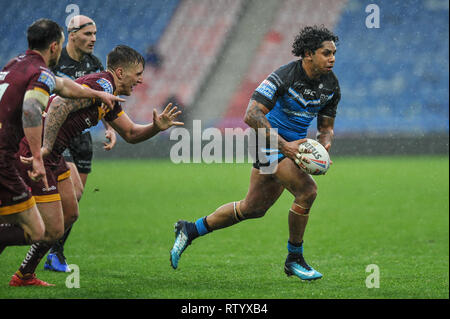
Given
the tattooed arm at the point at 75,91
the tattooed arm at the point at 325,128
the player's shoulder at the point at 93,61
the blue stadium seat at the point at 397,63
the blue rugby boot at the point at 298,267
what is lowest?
the blue rugby boot at the point at 298,267

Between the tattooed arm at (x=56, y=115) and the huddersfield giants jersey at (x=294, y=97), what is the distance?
1.59 meters

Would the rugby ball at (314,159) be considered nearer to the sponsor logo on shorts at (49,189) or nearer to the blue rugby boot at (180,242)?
the blue rugby boot at (180,242)

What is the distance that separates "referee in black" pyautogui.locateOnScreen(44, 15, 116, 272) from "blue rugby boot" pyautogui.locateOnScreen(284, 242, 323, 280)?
2.08 meters

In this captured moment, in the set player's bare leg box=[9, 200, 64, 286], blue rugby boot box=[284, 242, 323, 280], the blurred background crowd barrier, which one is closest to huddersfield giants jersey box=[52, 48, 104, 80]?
player's bare leg box=[9, 200, 64, 286]

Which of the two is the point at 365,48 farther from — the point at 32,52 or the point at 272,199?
the point at 32,52

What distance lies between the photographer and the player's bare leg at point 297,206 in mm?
5918

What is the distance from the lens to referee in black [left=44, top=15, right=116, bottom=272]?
21.6ft

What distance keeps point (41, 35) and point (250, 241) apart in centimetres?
541

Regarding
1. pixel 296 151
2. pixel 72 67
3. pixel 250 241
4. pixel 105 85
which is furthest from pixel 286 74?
pixel 250 241

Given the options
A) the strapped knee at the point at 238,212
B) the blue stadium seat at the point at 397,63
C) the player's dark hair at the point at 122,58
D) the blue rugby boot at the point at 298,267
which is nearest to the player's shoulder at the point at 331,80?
the strapped knee at the point at 238,212

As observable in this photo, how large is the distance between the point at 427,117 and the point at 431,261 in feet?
56.9

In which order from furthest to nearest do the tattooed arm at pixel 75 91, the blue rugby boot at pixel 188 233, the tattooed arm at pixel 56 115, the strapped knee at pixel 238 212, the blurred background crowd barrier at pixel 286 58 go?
the blurred background crowd barrier at pixel 286 58 → the blue rugby boot at pixel 188 233 → the strapped knee at pixel 238 212 → the tattooed arm at pixel 56 115 → the tattooed arm at pixel 75 91

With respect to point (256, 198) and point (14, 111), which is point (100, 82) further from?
point (256, 198)

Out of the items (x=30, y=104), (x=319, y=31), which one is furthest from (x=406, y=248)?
(x=30, y=104)
